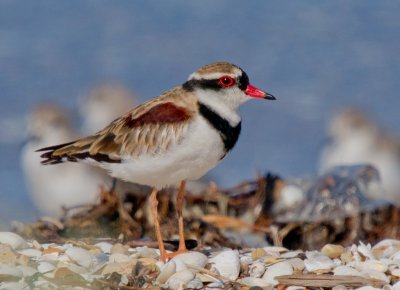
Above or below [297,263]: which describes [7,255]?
above

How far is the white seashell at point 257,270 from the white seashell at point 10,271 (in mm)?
1462

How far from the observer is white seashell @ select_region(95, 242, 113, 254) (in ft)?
24.1

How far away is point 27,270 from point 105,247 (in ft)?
3.41

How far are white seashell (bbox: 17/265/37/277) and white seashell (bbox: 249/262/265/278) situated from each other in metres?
1.37

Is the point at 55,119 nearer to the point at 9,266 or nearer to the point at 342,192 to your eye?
→ the point at 342,192

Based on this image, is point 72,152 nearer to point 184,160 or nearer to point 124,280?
point 184,160

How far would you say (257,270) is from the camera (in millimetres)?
6793

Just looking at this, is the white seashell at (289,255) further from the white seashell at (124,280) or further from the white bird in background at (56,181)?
the white bird in background at (56,181)

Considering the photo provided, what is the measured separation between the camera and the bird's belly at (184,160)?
7160 millimetres

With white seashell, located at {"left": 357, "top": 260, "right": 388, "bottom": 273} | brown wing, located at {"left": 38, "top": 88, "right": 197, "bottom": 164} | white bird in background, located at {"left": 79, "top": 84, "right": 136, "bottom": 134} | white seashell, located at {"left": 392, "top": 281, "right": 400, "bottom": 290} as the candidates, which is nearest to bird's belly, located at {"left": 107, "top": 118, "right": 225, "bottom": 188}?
brown wing, located at {"left": 38, "top": 88, "right": 197, "bottom": 164}

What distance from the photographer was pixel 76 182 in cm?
1198

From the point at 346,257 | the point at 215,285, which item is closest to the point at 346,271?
the point at 346,257

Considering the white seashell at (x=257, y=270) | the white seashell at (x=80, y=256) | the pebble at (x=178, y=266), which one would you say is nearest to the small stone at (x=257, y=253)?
the pebble at (x=178, y=266)

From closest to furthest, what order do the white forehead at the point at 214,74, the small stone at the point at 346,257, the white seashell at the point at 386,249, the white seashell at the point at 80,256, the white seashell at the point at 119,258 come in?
the white seashell at the point at 80,256 < the white seashell at the point at 119,258 < the small stone at the point at 346,257 < the white seashell at the point at 386,249 < the white forehead at the point at 214,74
